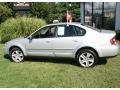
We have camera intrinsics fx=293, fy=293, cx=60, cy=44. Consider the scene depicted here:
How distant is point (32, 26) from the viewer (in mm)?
17188

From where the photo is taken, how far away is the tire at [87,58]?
10.1 m

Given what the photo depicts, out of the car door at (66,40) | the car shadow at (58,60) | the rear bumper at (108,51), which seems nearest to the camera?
the rear bumper at (108,51)

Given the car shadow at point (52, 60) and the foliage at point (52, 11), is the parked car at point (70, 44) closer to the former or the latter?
the car shadow at point (52, 60)

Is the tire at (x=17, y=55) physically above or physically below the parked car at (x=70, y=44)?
below

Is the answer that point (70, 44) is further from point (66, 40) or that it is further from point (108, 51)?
point (108, 51)

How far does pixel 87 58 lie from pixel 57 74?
1415 mm

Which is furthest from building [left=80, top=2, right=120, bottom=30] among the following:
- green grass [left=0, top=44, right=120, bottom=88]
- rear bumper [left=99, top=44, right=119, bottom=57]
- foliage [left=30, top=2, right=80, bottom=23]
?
rear bumper [left=99, top=44, right=119, bottom=57]

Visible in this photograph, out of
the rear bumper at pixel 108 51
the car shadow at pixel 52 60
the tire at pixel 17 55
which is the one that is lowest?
the car shadow at pixel 52 60

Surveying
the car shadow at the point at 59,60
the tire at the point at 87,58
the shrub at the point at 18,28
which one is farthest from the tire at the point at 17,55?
the shrub at the point at 18,28

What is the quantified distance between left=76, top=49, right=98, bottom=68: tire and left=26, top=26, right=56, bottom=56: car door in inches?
45.3

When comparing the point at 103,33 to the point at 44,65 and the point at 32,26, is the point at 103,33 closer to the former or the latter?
the point at 44,65

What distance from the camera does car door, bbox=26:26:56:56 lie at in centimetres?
1080

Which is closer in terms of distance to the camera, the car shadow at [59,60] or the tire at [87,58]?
the tire at [87,58]

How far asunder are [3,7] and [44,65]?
27.4 m
